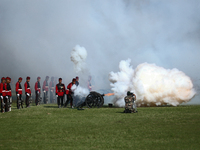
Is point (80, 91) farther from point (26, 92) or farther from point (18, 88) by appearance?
point (18, 88)

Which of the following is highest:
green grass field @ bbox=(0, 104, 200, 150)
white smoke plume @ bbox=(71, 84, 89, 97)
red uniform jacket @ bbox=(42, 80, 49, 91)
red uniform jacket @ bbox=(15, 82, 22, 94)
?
red uniform jacket @ bbox=(42, 80, 49, 91)

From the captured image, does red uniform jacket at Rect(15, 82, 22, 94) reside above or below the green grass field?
above

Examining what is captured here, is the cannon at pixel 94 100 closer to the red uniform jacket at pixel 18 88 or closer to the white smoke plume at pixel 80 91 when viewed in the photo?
the white smoke plume at pixel 80 91

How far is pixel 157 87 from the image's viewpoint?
63.0 feet

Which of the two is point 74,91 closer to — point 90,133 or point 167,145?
point 90,133

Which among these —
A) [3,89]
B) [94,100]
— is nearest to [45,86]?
[3,89]

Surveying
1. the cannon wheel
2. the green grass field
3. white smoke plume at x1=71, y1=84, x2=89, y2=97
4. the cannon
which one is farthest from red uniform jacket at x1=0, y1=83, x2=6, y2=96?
the green grass field

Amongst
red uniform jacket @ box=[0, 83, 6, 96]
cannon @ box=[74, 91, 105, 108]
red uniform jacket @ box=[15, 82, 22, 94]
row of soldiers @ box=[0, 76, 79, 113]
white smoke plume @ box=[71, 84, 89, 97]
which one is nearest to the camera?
red uniform jacket @ box=[0, 83, 6, 96]

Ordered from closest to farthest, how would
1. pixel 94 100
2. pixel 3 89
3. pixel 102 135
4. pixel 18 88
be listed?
pixel 102 135 → pixel 3 89 → pixel 94 100 → pixel 18 88

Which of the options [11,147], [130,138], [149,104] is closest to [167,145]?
[130,138]

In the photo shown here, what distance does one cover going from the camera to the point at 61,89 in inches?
792

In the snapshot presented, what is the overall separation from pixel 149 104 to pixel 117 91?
2737mm

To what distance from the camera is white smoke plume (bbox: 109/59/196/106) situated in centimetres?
1897

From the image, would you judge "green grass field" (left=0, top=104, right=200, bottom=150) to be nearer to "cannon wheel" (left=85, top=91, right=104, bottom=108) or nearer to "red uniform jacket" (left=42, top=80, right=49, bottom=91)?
"cannon wheel" (left=85, top=91, right=104, bottom=108)
